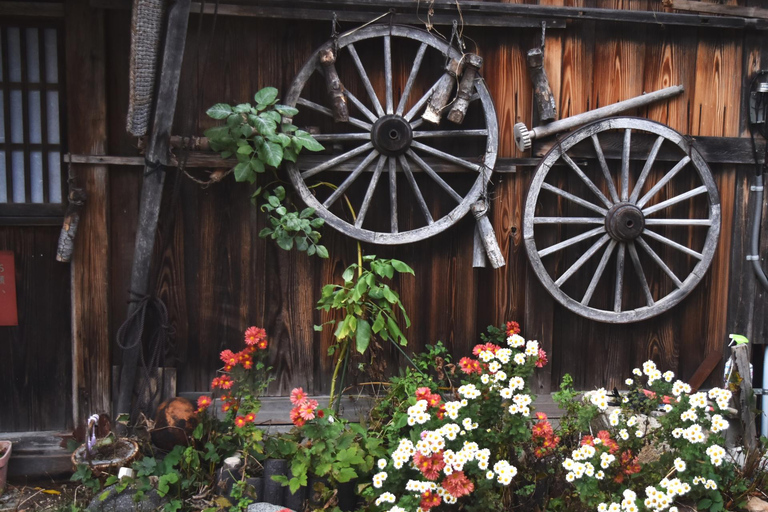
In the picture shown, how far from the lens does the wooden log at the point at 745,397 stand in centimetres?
391

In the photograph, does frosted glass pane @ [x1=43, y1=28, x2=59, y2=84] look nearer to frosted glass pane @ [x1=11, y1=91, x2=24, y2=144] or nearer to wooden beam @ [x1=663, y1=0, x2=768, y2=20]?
frosted glass pane @ [x1=11, y1=91, x2=24, y2=144]

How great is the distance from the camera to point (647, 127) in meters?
4.11

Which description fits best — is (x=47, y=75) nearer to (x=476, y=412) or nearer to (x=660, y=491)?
(x=476, y=412)

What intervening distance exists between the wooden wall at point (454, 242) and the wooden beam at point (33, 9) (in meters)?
0.29

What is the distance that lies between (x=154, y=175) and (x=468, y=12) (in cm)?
200

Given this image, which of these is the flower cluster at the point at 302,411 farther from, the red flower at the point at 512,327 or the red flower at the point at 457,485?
the red flower at the point at 512,327

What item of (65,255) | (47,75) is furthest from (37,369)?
(47,75)

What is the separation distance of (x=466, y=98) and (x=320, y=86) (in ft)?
2.76

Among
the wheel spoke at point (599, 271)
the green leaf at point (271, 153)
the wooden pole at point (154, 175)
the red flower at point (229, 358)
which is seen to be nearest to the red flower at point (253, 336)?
the red flower at point (229, 358)

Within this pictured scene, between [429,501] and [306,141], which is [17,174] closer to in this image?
[306,141]

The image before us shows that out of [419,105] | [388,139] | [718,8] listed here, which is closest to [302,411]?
[388,139]

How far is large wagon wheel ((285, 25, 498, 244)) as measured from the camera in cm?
384

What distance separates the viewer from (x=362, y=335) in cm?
367

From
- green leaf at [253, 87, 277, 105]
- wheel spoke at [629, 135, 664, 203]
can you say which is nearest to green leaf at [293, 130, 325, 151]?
green leaf at [253, 87, 277, 105]
